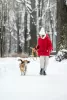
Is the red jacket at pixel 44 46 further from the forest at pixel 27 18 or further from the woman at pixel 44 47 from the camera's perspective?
the forest at pixel 27 18

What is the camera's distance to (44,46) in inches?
665

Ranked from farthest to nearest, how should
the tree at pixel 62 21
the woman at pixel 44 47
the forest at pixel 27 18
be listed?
the forest at pixel 27 18 < the tree at pixel 62 21 < the woman at pixel 44 47

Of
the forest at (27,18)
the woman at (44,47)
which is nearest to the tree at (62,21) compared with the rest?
the woman at (44,47)

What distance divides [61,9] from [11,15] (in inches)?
1118

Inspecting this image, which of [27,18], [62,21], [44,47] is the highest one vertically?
[62,21]

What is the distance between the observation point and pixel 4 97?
978 cm

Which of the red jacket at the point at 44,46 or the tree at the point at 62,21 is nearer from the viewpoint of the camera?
the red jacket at the point at 44,46

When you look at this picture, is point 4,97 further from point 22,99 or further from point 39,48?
point 39,48

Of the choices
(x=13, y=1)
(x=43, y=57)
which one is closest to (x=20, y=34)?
(x=13, y=1)

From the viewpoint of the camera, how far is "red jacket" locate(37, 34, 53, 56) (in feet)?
55.2

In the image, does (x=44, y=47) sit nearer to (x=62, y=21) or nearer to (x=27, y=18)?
(x=62, y=21)

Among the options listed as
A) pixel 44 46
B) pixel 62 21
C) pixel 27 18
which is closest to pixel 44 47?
pixel 44 46

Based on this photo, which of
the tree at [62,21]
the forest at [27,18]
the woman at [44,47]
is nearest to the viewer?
the woman at [44,47]

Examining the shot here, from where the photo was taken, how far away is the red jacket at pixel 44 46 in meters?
16.8
